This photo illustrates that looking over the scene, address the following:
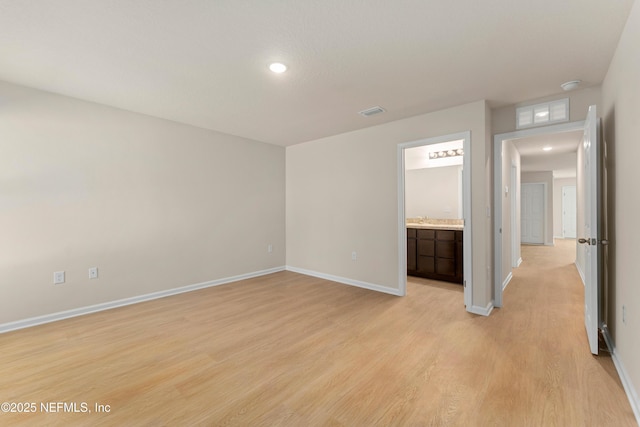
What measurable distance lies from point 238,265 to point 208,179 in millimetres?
1513

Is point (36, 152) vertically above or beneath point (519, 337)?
above

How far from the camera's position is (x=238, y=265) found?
4.79 meters

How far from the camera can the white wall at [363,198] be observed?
10.6ft

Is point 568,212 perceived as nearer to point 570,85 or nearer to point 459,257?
point 459,257

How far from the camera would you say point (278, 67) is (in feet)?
7.95

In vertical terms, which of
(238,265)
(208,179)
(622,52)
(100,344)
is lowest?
(100,344)

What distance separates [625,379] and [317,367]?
6.87 ft

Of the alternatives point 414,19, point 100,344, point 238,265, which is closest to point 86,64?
point 100,344

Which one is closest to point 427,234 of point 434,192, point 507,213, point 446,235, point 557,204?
point 446,235

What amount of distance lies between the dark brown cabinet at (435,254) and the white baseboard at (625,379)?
2.01m

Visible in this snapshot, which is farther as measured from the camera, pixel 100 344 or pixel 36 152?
pixel 36 152

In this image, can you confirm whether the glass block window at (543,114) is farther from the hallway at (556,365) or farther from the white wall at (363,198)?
the hallway at (556,365)

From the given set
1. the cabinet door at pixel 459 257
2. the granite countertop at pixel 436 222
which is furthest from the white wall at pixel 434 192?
the cabinet door at pixel 459 257

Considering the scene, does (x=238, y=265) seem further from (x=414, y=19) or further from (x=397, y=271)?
(x=414, y=19)
